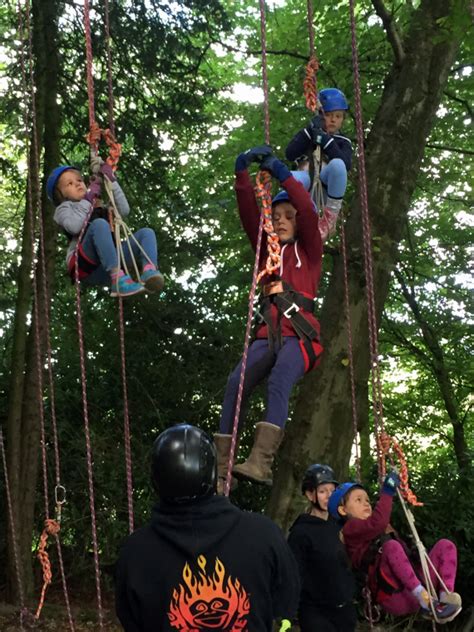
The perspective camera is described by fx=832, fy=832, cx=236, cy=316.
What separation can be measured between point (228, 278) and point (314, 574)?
216 inches

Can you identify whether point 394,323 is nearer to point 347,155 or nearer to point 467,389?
point 467,389

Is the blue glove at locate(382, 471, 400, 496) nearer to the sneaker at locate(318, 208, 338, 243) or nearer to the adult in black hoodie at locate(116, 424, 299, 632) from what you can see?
the sneaker at locate(318, 208, 338, 243)

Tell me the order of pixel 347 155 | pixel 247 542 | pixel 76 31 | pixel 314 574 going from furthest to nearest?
1. pixel 76 31
2. pixel 347 155
3. pixel 314 574
4. pixel 247 542

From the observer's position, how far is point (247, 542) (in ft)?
7.34

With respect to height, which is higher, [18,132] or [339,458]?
[18,132]

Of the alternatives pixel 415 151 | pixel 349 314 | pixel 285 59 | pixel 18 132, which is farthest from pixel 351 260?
pixel 18 132

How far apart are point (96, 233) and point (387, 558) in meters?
2.33

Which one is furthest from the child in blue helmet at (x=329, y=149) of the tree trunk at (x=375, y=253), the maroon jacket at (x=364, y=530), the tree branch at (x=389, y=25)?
the tree branch at (x=389, y=25)

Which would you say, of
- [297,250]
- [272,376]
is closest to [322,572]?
[272,376]

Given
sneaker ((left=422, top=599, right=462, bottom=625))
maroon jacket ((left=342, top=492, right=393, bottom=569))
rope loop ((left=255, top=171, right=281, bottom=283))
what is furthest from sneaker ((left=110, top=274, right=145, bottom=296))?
sneaker ((left=422, top=599, right=462, bottom=625))

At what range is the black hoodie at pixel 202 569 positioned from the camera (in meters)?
2.20

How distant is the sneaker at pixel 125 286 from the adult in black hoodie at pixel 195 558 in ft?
7.93

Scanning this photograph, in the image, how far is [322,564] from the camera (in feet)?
13.8

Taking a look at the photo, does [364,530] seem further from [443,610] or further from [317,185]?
[317,185]
